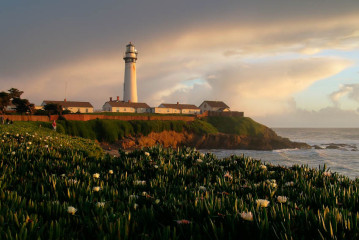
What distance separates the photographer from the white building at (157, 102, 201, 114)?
347 feet

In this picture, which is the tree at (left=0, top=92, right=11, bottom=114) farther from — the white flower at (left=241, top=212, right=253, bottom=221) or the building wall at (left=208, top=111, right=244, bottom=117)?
the building wall at (left=208, top=111, right=244, bottom=117)

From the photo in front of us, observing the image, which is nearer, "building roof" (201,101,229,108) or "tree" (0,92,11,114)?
"tree" (0,92,11,114)

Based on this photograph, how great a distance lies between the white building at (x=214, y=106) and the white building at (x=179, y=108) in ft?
8.98

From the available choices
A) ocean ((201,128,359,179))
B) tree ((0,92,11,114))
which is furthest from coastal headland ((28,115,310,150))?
tree ((0,92,11,114))

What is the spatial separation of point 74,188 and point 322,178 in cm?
Result: 622

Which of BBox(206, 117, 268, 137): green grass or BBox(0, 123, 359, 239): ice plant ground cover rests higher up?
BBox(206, 117, 268, 137): green grass

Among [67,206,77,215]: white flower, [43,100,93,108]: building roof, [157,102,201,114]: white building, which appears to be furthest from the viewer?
[157,102,201,114]: white building

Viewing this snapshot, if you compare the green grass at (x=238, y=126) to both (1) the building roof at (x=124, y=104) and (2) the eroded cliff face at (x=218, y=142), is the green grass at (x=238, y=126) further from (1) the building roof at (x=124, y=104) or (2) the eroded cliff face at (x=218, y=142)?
(1) the building roof at (x=124, y=104)

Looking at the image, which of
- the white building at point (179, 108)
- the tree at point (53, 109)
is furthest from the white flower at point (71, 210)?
the white building at point (179, 108)

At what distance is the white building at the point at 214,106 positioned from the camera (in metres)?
106

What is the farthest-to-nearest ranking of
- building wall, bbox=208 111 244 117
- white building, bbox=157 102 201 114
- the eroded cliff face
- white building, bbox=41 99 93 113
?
white building, bbox=157 102 201 114
white building, bbox=41 99 93 113
building wall, bbox=208 111 244 117
the eroded cliff face

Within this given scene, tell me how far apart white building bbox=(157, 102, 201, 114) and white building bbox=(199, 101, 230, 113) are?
2.74 metres

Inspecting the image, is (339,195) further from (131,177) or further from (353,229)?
(131,177)

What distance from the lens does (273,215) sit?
12.4 feet
